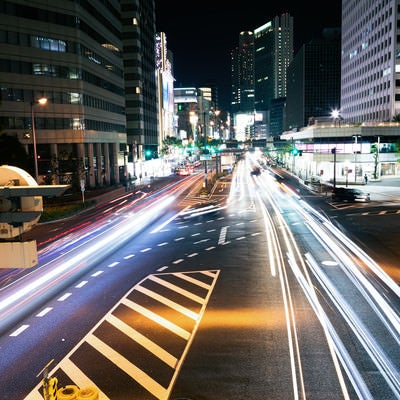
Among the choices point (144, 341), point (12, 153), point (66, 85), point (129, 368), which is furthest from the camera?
point (66, 85)

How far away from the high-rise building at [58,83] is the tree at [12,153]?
6.47 m

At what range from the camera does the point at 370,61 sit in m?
125

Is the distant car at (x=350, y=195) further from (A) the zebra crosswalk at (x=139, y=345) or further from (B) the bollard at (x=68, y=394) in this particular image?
(B) the bollard at (x=68, y=394)

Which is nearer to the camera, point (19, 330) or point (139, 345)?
point (139, 345)

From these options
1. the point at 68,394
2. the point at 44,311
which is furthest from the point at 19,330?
the point at 68,394

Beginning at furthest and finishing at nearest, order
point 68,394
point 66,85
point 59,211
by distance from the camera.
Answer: point 66,85, point 59,211, point 68,394

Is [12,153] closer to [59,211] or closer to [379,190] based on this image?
[59,211]

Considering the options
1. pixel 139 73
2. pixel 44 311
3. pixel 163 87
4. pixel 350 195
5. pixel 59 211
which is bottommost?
pixel 44 311

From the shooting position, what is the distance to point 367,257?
25.0m

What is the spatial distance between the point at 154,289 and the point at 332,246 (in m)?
13.3

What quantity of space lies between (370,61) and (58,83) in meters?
94.2

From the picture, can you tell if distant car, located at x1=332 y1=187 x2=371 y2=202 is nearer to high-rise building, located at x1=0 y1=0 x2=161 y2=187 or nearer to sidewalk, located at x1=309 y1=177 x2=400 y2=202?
sidewalk, located at x1=309 y1=177 x2=400 y2=202

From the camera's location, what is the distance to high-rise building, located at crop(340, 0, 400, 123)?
109250mm

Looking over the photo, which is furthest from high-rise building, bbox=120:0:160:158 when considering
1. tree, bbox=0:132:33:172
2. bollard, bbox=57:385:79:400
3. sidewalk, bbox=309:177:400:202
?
bollard, bbox=57:385:79:400
